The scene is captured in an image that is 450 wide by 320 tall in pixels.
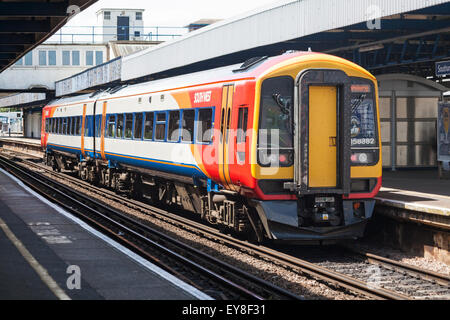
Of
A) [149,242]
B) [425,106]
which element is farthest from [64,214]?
[425,106]

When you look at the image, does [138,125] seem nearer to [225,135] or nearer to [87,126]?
[225,135]

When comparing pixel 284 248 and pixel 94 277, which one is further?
pixel 284 248

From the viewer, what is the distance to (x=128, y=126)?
61.3ft

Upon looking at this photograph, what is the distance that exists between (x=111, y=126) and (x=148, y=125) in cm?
391

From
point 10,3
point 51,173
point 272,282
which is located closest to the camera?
point 272,282

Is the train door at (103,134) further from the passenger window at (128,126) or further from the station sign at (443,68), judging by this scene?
the station sign at (443,68)

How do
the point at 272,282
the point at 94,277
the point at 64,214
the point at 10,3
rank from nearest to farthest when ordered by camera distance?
the point at 94,277, the point at 272,282, the point at 10,3, the point at 64,214

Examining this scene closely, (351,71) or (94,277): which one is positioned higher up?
(351,71)

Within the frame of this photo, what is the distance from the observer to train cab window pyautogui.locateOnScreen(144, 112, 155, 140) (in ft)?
54.8

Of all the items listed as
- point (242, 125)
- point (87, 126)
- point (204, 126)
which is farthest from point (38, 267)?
point (87, 126)

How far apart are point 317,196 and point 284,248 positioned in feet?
5.43

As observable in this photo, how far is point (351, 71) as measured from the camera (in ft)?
39.1

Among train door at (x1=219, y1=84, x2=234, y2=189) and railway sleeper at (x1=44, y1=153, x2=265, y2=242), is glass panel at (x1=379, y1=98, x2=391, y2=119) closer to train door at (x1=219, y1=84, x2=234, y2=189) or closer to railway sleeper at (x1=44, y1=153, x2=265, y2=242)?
railway sleeper at (x1=44, y1=153, x2=265, y2=242)
